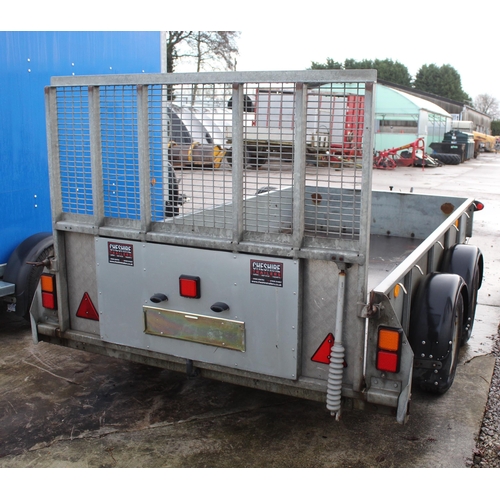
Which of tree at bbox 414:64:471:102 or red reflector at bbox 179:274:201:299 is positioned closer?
red reflector at bbox 179:274:201:299

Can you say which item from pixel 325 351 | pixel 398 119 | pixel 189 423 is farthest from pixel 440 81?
pixel 325 351

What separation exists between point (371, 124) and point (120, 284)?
188 cm

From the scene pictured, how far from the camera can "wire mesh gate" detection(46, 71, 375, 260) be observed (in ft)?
9.77

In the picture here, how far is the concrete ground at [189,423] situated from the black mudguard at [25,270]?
432mm

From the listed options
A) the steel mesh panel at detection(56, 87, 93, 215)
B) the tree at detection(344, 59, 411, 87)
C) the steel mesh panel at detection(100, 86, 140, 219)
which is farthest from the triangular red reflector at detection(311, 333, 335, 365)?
the tree at detection(344, 59, 411, 87)

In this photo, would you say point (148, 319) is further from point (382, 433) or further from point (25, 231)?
point (25, 231)

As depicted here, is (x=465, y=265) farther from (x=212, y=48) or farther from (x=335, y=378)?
(x=212, y=48)

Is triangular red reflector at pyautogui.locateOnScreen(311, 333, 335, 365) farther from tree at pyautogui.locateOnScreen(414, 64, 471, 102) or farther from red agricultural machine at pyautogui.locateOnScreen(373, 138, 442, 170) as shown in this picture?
tree at pyautogui.locateOnScreen(414, 64, 471, 102)

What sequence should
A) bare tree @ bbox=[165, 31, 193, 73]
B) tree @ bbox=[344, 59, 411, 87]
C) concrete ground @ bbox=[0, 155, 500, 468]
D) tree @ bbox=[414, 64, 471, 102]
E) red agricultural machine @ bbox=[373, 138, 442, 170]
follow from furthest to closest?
tree @ bbox=[414, 64, 471, 102]
tree @ bbox=[344, 59, 411, 87]
bare tree @ bbox=[165, 31, 193, 73]
red agricultural machine @ bbox=[373, 138, 442, 170]
concrete ground @ bbox=[0, 155, 500, 468]

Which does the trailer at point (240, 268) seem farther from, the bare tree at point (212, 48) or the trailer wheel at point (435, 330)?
the bare tree at point (212, 48)

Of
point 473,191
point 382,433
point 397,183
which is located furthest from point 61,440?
point 397,183

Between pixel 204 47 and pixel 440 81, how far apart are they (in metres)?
42.8

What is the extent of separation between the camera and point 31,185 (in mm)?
5328

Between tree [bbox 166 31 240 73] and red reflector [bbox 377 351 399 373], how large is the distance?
28.3 meters
